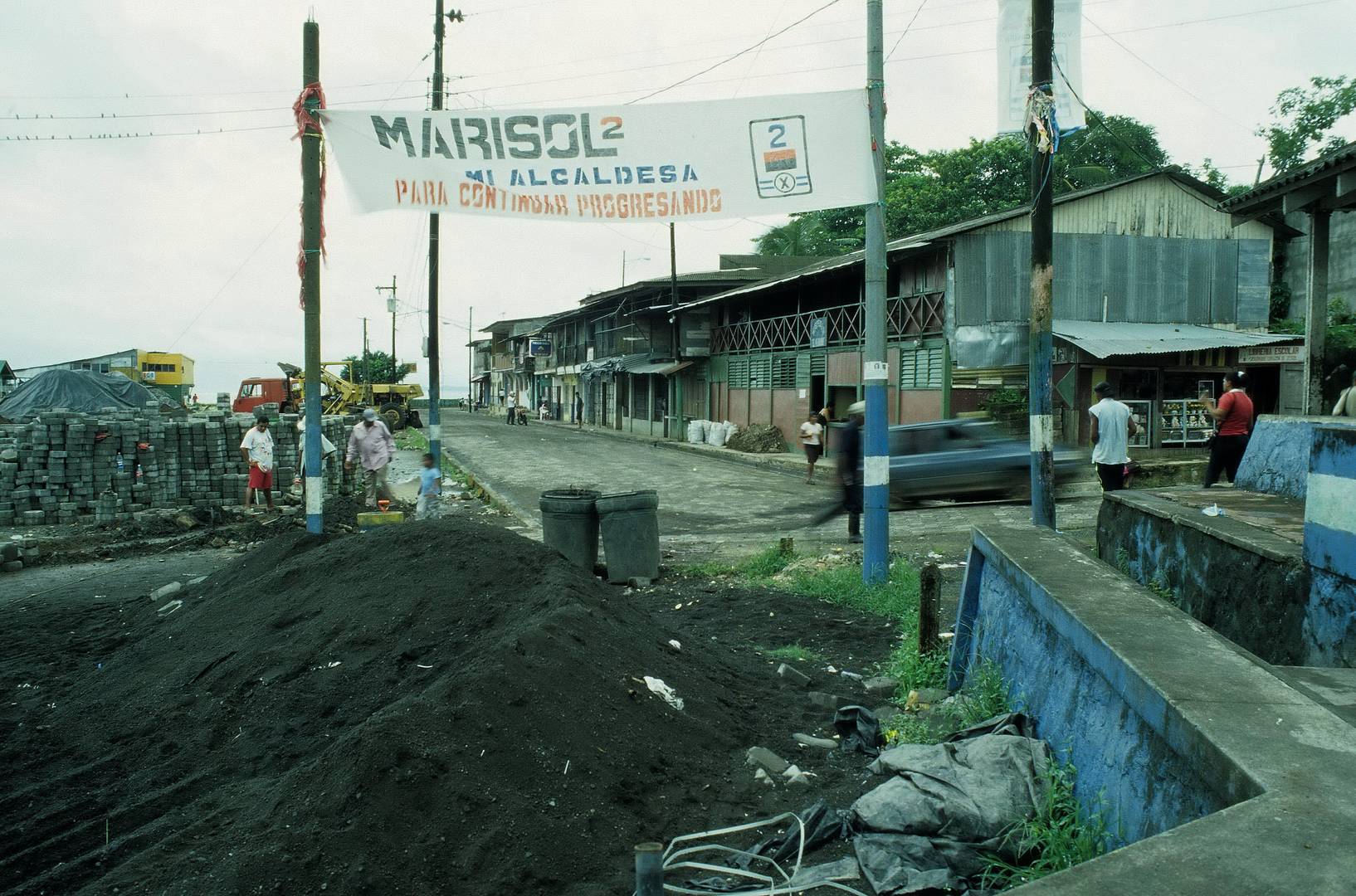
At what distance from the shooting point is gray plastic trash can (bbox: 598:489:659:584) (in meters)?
10.1

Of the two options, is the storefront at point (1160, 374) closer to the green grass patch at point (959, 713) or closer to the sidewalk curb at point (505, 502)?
the sidewalk curb at point (505, 502)

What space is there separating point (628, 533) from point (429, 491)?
5375 mm

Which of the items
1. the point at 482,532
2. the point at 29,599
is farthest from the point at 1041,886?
the point at 29,599

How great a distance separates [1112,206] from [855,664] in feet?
62.6

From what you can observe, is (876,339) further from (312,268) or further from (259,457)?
(259,457)

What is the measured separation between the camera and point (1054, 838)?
10.6ft

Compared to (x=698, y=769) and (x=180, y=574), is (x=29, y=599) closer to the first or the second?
(x=180, y=574)

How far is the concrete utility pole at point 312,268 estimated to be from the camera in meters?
9.59

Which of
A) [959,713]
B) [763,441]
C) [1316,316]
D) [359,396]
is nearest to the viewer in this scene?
[959,713]

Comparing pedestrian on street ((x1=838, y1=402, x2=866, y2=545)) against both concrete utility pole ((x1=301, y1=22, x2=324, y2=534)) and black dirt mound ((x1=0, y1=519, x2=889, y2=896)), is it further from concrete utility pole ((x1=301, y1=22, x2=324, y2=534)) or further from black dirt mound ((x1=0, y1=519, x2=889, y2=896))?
concrete utility pole ((x1=301, y1=22, x2=324, y2=534))

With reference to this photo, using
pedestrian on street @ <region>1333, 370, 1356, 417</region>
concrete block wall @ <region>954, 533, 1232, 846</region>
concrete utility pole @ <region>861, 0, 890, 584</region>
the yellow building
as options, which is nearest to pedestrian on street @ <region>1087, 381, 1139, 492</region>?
pedestrian on street @ <region>1333, 370, 1356, 417</region>

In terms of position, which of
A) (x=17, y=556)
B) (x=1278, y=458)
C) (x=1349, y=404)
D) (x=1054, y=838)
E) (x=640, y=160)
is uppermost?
(x=640, y=160)

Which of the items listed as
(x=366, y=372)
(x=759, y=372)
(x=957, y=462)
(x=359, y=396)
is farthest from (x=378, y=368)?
(x=957, y=462)

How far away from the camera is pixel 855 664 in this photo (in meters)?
6.82
